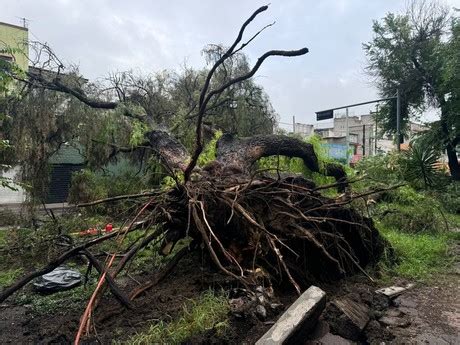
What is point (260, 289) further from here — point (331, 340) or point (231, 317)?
point (331, 340)

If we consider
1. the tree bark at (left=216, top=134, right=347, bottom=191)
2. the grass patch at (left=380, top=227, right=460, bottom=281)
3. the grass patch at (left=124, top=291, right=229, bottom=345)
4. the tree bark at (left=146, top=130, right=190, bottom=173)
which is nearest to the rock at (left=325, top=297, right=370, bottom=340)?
the grass patch at (left=124, top=291, right=229, bottom=345)

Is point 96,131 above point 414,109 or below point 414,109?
below

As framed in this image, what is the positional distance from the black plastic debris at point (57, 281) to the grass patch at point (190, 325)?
206 cm

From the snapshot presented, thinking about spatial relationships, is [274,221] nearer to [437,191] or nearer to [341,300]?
[341,300]

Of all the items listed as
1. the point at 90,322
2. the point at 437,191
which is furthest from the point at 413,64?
the point at 90,322

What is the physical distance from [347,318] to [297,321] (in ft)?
1.92

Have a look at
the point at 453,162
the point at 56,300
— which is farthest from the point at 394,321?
the point at 453,162

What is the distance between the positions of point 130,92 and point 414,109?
530 inches

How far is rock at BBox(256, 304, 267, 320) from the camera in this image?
3115mm

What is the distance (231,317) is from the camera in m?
3.06

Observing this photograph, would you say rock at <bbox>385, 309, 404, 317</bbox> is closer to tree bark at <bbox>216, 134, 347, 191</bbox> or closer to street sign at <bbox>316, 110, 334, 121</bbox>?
tree bark at <bbox>216, 134, 347, 191</bbox>

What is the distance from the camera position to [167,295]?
359cm

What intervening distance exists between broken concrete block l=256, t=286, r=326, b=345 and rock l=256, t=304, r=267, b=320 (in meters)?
0.25

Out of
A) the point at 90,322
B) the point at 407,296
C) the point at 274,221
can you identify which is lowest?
the point at 407,296
